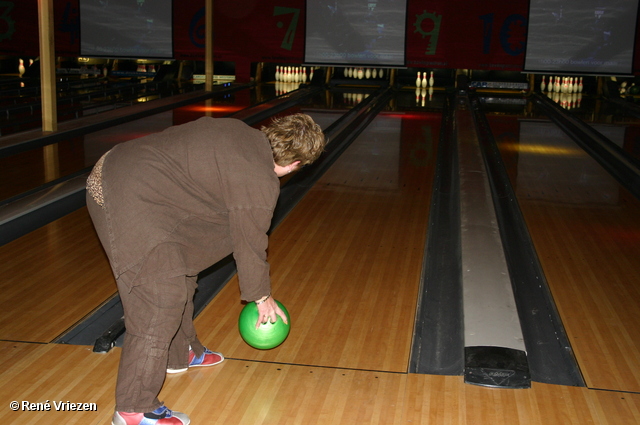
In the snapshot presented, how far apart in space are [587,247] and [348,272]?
120 cm

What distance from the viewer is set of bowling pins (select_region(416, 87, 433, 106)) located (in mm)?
7928

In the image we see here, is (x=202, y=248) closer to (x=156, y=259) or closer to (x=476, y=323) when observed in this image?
(x=156, y=259)

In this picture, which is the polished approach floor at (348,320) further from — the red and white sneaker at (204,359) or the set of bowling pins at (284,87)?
the set of bowling pins at (284,87)

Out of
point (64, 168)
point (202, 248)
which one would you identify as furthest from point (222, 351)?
point (64, 168)

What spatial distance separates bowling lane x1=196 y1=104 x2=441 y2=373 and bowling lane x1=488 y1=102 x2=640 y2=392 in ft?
1.90

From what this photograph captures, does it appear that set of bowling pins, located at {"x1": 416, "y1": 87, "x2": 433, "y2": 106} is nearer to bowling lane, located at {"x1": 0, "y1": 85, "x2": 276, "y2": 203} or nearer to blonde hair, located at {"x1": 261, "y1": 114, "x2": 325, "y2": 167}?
bowling lane, located at {"x1": 0, "y1": 85, "x2": 276, "y2": 203}

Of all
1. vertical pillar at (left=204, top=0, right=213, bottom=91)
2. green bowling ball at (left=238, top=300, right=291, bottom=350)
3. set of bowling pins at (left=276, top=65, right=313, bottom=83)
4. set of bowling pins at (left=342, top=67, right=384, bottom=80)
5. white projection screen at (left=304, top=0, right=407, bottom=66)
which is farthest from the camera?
set of bowling pins at (left=276, top=65, right=313, bottom=83)

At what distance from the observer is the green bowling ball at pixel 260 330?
1.80 m

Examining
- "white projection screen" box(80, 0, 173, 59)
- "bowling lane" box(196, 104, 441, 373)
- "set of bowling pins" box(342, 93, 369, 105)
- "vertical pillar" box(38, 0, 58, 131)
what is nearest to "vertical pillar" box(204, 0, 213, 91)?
"white projection screen" box(80, 0, 173, 59)

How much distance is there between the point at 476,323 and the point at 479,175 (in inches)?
82.3

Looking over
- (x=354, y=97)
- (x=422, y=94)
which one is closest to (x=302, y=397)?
(x=354, y=97)

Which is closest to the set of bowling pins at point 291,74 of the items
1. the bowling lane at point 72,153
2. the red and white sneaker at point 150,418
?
the bowling lane at point 72,153

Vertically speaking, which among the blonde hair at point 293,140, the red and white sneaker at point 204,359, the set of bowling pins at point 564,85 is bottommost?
the red and white sneaker at point 204,359

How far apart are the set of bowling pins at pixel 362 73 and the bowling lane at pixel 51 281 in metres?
6.88
